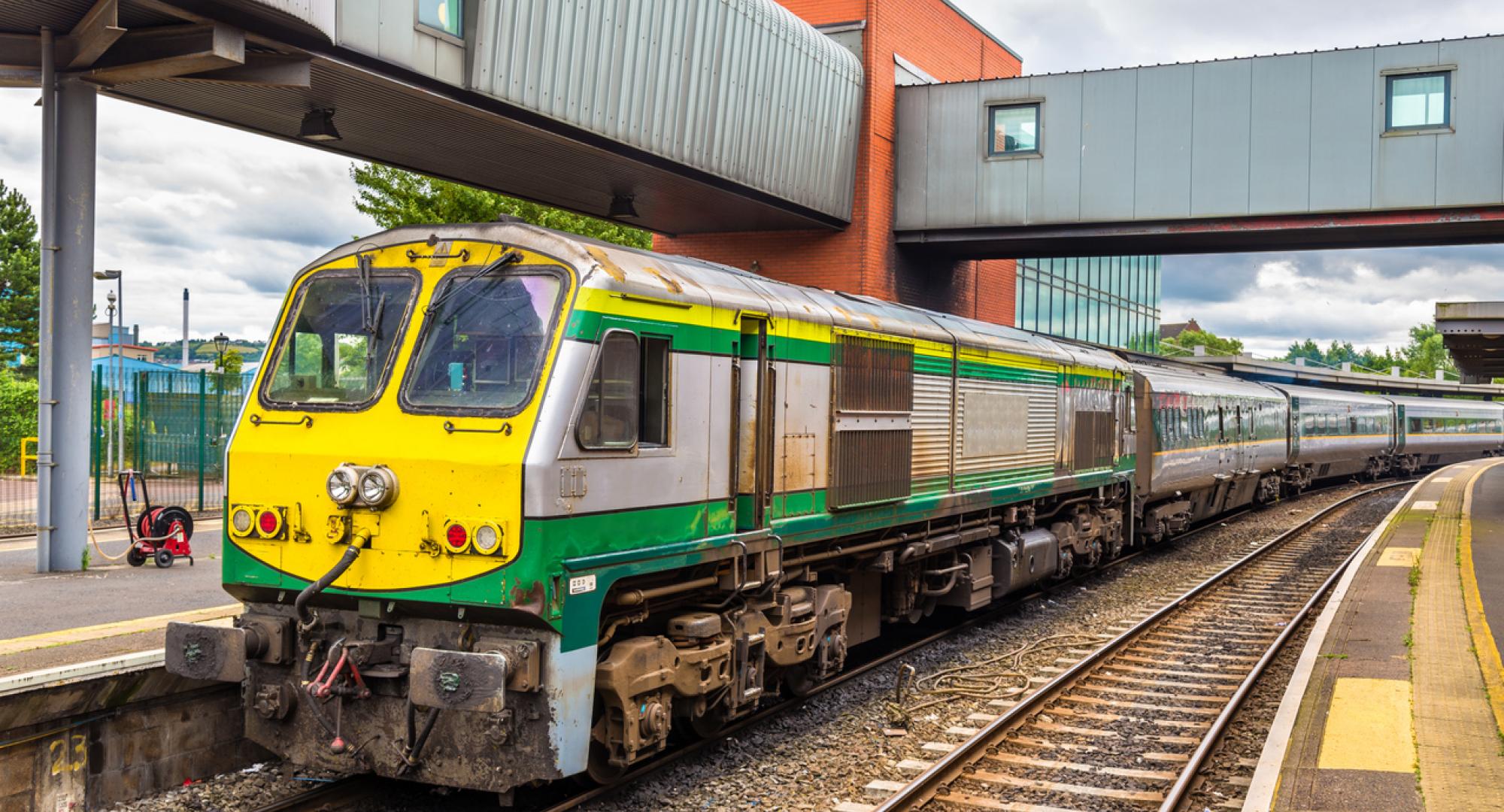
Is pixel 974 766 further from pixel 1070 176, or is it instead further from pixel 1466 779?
pixel 1070 176

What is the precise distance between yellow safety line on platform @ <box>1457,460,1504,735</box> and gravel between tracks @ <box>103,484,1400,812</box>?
5.49 feet

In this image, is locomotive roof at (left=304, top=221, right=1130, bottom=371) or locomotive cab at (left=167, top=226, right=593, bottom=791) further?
locomotive roof at (left=304, top=221, right=1130, bottom=371)

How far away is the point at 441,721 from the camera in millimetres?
6582

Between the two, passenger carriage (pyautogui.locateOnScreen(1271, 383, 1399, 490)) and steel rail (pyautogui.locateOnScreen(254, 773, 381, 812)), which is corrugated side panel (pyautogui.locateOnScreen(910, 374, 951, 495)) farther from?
passenger carriage (pyautogui.locateOnScreen(1271, 383, 1399, 490))

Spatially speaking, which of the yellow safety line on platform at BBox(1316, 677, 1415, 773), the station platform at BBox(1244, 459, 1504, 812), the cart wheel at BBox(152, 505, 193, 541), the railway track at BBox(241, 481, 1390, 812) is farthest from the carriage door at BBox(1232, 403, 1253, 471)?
the cart wheel at BBox(152, 505, 193, 541)

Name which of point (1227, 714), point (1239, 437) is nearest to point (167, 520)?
point (1227, 714)

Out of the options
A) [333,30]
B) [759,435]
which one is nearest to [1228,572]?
[759,435]

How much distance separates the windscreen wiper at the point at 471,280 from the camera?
7090 mm

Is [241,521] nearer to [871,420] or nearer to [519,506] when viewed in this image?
[519,506]

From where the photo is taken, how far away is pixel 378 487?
A: 660 centimetres

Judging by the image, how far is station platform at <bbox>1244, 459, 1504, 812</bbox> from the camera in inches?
282

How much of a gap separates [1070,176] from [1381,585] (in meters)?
8.35

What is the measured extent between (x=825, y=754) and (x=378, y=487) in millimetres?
4016

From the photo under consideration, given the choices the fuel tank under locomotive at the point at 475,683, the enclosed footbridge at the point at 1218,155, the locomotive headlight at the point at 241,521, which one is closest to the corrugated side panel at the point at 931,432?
the fuel tank under locomotive at the point at 475,683
